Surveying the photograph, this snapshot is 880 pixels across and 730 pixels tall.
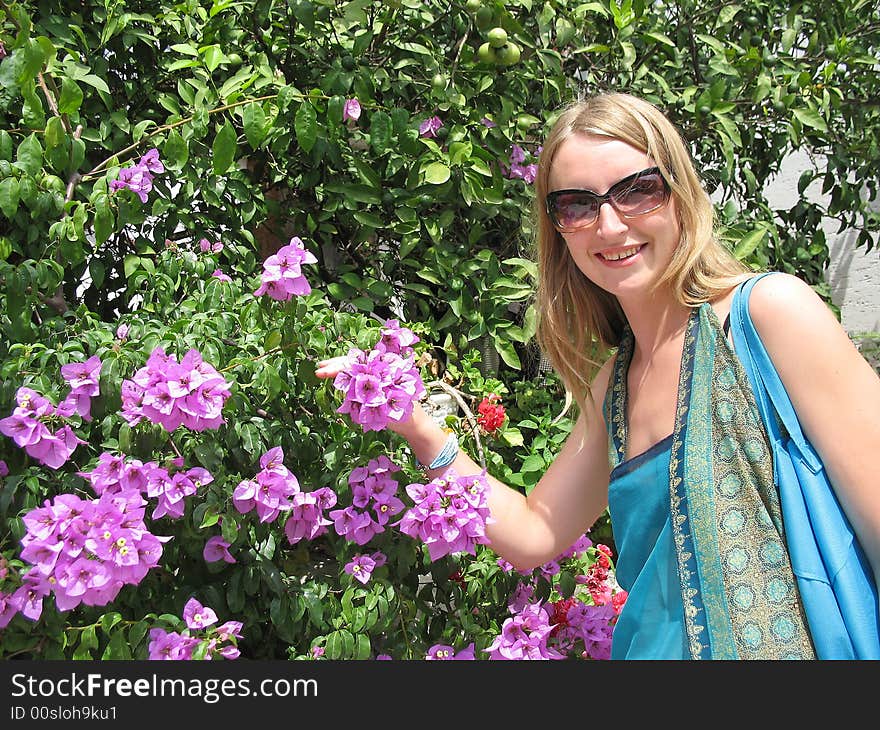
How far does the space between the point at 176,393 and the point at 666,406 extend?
0.79 m

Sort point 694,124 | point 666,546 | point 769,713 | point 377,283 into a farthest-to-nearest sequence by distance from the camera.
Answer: point 694,124 → point 377,283 → point 666,546 → point 769,713

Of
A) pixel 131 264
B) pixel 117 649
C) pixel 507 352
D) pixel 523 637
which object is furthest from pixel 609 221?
pixel 131 264

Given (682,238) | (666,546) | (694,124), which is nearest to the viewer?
(666,546)

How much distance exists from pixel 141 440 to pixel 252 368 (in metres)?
0.22

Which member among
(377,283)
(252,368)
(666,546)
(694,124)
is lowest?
(666,546)

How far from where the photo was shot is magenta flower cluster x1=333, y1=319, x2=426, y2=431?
1.47 m

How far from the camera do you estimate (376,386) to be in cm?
146

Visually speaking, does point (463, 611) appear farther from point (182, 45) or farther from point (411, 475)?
point (182, 45)

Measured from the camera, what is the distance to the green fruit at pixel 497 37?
2.21m

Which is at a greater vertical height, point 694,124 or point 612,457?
point 694,124

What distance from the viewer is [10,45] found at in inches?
71.1

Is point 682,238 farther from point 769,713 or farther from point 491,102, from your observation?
point 491,102

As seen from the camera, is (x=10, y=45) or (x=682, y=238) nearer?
(x=682, y=238)

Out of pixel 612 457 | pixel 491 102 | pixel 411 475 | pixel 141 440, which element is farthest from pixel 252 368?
pixel 491 102
